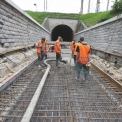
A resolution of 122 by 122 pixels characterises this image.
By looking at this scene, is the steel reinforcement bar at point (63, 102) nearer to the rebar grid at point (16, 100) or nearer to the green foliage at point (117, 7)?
the rebar grid at point (16, 100)

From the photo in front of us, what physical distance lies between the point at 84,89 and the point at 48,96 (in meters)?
1.31

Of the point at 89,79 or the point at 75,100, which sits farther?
the point at 89,79

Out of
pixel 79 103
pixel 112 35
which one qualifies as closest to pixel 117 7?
pixel 112 35

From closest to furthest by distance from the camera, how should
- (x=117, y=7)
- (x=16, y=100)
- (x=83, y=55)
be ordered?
(x=16, y=100) → (x=83, y=55) → (x=117, y=7)

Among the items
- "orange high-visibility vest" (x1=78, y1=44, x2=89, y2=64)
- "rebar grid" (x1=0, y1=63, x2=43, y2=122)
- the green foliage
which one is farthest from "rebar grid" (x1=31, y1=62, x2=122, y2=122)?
the green foliage

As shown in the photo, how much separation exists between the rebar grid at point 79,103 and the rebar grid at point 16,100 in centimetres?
35

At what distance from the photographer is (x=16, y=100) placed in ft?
11.8

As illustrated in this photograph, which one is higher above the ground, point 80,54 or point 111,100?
point 80,54

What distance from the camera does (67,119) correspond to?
2912mm

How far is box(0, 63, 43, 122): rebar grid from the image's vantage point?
2867mm

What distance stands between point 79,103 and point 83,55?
1.87 metres

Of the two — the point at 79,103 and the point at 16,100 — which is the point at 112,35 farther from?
the point at 16,100

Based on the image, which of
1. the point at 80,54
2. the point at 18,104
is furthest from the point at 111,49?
the point at 18,104

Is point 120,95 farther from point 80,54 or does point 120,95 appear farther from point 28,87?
point 28,87
